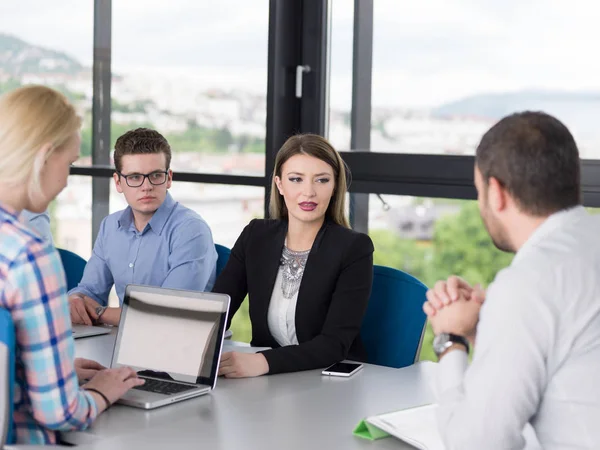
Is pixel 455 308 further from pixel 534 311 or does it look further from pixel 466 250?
pixel 466 250

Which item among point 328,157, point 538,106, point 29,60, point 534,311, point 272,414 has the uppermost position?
point 29,60

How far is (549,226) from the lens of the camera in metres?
1.58

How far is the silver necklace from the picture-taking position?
9.52 feet

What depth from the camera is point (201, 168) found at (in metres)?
4.72

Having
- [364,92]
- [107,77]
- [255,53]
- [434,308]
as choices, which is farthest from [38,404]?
[107,77]

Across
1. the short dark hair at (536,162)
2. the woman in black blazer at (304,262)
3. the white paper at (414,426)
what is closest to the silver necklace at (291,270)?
the woman in black blazer at (304,262)

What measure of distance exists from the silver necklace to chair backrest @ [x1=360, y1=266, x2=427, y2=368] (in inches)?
9.9

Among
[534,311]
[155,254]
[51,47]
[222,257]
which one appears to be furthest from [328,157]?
[51,47]

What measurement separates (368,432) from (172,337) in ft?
2.05

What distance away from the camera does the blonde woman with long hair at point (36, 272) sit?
1696 millimetres

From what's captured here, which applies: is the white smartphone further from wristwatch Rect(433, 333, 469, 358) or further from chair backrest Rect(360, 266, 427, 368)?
wristwatch Rect(433, 333, 469, 358)

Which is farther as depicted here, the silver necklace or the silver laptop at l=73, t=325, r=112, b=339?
the silver necklace

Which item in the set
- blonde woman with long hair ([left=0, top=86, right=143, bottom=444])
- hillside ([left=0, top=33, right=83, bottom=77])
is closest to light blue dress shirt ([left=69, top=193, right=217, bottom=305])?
blonde woman with long hair ([left=0, top=86, right=143, bottom=444])

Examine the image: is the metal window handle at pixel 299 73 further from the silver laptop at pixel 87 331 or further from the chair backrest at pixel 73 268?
the silver laptop at pixel 87 331
